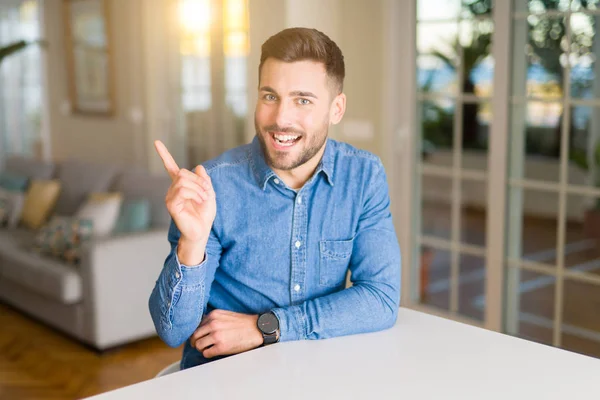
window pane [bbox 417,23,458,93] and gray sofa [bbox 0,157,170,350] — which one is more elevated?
window pane [bbox 417,23,458,93]

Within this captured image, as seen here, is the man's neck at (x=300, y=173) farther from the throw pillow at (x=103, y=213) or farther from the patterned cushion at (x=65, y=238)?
the throw pillow at (x=103, y=213)

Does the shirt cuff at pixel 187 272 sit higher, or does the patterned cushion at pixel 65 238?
the shirt cuff at pixel 187 272

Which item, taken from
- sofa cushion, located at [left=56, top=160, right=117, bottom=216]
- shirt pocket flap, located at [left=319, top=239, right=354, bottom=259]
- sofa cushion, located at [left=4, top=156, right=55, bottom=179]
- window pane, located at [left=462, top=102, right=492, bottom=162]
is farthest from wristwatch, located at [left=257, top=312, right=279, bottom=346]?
sofa cushion, located at [left=4, top=156, right=55, bottom=179]

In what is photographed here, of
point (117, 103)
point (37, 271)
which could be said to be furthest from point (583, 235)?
point (117, 103)

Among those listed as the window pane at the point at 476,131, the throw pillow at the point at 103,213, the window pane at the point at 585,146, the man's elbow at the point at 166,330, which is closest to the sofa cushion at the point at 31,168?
the throw pillow at the point at 103,213

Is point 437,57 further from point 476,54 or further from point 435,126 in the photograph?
point 435,126

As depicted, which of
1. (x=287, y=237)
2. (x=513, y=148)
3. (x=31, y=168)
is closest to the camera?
(x=287, y=237)

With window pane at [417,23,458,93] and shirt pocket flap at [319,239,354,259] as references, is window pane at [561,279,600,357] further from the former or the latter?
shirt pocket flap at [319,239,354,259]

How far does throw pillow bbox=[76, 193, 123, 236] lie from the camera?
445 cm

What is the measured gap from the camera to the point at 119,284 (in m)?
4.08

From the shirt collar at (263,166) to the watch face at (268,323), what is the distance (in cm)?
32

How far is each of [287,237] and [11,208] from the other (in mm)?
4271

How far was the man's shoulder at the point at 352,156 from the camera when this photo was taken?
6.13ft

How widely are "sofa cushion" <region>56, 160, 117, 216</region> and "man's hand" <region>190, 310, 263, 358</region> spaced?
361 cm
